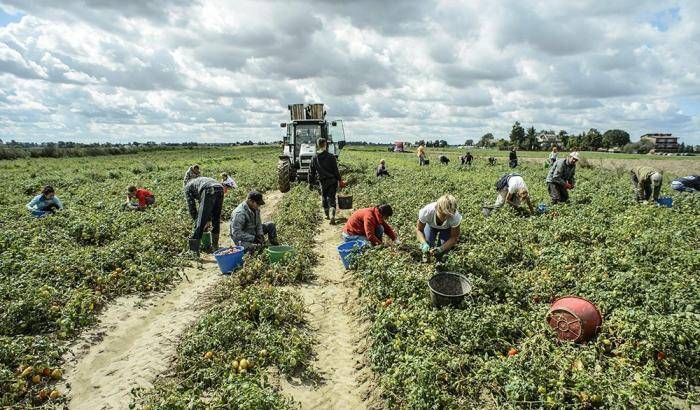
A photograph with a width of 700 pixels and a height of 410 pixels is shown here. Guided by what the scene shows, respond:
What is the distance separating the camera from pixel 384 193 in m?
14.4

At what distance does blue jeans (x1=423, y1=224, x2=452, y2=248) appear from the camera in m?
6.63

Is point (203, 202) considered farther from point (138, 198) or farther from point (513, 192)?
point (513, 192)

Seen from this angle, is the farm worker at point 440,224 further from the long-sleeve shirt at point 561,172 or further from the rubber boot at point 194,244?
the long-sleeve shirt at point 561,172

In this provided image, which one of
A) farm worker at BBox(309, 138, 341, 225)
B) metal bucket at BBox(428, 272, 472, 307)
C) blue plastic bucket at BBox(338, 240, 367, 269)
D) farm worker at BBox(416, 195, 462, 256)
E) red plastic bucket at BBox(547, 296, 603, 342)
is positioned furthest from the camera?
farm worker at BBox(309, 138, 341, 225)

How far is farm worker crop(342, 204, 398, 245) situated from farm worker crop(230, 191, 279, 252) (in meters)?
1.76

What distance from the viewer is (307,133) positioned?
16672 mm

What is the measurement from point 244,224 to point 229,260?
2.67ft

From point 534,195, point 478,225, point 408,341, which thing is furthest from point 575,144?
point 408,341

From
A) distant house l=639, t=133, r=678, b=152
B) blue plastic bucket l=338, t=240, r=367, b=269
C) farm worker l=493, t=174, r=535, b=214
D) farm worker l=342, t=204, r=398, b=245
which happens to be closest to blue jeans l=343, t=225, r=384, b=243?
farm worker l=342, t=204, r=398, b=245

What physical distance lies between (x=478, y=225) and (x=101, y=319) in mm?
7683

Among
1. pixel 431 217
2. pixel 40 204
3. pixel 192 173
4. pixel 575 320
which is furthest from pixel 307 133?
pixel 575 320

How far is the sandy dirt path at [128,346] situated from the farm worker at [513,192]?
781 centimetres

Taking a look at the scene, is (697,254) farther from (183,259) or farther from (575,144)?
(575,144)

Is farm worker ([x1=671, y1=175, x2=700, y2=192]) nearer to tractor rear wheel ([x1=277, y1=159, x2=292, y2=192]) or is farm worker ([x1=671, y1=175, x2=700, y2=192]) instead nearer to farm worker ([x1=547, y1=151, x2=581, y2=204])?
farm worker ([x1=547, y1=151, x2=581, y2=204])
